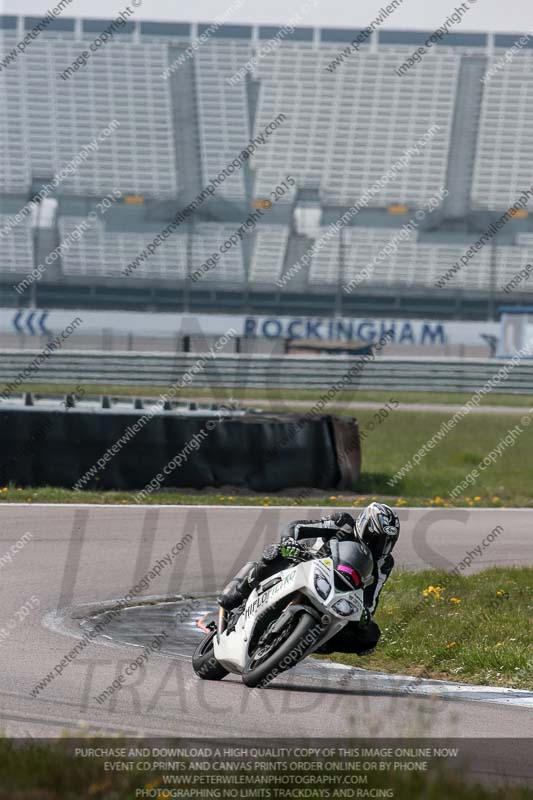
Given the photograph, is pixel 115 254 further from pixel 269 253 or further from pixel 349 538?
pixel 349 538

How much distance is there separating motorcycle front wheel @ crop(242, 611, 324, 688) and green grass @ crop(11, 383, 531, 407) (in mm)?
19529

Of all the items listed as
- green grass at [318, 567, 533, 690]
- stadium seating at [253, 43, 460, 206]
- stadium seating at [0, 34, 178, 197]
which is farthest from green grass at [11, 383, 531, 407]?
stadium seating at [0, 34, 178, 197]

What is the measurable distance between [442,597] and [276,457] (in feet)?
20.5

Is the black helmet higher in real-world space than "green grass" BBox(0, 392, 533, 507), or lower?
higher

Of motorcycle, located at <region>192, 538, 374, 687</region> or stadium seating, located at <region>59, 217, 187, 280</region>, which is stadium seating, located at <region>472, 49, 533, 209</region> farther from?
motorcycle, located at <region>192, 538, 374, 687</region>

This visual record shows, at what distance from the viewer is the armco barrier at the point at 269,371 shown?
28234 mm

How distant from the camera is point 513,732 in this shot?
6.15 meters

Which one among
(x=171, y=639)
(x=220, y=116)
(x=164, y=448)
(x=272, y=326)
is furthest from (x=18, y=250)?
(x=171, y=639)

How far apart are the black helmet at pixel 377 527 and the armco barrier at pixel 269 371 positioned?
19.2 metres

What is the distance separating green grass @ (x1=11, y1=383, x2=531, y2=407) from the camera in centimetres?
2864

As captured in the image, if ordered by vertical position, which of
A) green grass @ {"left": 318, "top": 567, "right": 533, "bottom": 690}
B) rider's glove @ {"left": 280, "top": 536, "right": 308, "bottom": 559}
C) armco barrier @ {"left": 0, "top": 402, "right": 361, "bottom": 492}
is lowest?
armco barrier @ {"left": 0, "top": 402, "right": 361, "bottom": 492}

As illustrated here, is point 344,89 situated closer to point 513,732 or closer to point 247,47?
point 247,47

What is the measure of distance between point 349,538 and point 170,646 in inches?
75.5

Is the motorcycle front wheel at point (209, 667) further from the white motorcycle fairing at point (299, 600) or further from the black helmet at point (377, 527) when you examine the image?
the black helmet at point (377, 527)
